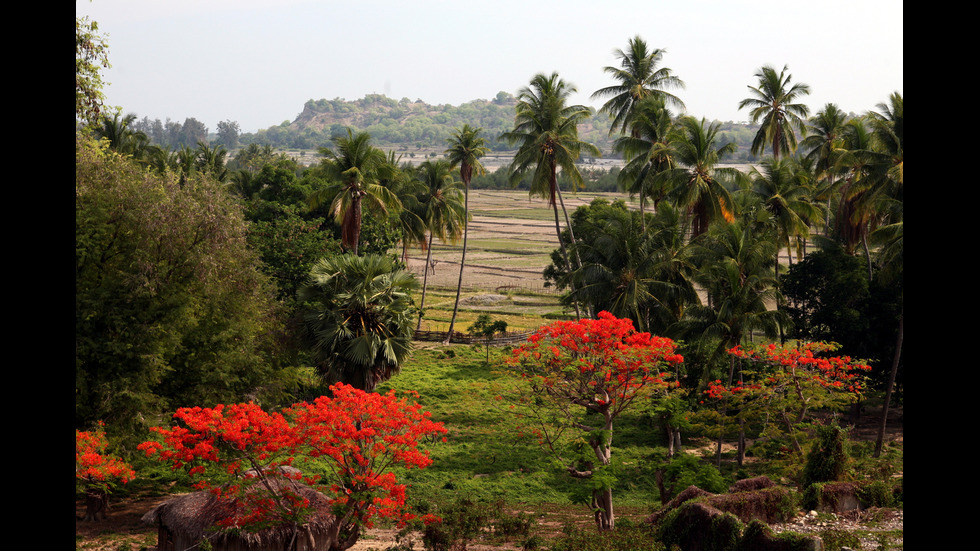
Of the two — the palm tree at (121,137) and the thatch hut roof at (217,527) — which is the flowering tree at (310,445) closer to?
the thatch hut roof at (217,527)

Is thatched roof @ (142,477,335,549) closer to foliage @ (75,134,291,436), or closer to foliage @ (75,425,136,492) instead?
foliage @ (75,425,136,492)

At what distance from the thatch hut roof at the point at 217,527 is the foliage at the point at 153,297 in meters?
3.07

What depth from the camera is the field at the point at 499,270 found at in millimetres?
49719

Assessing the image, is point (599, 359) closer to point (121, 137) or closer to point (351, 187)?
point (351, 187)

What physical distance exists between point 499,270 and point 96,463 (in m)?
55.2

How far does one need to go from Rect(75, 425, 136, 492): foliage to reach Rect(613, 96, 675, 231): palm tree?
73.8 ft

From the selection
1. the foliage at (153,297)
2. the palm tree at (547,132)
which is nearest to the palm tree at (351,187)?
the palm tree at (547,132)

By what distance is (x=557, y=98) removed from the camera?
31.2 m

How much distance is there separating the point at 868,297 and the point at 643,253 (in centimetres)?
876

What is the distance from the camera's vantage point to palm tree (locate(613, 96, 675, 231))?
Result: 31.5 meters

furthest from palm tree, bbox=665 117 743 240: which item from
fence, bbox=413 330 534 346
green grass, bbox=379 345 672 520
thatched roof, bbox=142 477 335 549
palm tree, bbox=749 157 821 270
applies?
thatched roof, bbox=142 477 335 549

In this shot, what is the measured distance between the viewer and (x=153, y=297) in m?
17.6

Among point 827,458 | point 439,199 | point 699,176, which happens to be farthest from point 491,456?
point 439,199
